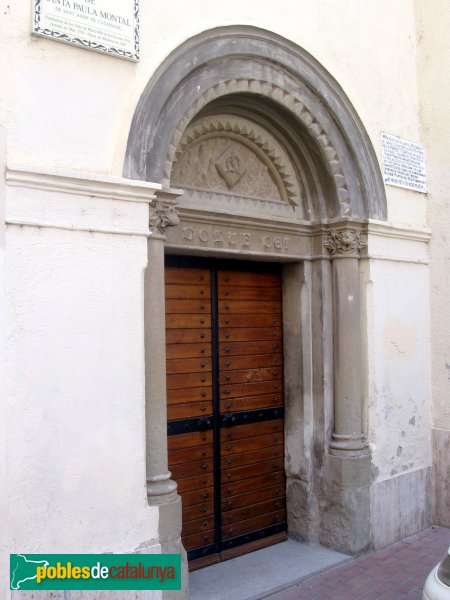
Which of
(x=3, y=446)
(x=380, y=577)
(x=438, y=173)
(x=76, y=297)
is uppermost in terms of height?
(x=438, y=173)

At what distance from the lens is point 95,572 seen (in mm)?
3596

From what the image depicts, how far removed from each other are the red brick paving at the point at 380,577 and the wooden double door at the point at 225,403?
0.74 m

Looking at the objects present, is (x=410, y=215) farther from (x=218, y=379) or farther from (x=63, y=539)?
(x=63, y=539)

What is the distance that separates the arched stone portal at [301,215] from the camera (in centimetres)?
468

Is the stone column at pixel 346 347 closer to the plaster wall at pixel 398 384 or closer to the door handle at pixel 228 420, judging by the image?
the plaster wall at pixel 398 384

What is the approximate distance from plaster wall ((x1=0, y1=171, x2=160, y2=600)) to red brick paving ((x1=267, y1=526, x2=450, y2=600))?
1383mm

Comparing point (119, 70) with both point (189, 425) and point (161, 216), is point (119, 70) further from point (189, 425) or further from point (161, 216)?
point (189, 425)

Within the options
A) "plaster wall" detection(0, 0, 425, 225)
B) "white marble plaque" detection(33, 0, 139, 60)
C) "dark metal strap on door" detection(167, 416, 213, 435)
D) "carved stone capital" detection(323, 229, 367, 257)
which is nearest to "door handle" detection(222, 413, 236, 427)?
"dark metal strap on door" detection(167, 416, 213, 435)

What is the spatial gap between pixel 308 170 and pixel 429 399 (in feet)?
8.31

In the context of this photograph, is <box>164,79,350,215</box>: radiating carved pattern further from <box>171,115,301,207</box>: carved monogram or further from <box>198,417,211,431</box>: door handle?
<box>198,417,211,431</box>: door handle

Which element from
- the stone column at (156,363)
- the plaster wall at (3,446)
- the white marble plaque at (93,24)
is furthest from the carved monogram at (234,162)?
the plaster wall at (3,446)

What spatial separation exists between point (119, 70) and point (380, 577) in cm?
416

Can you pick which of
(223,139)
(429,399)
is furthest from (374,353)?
(223,139)

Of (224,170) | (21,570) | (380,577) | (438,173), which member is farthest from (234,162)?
(380,577)
